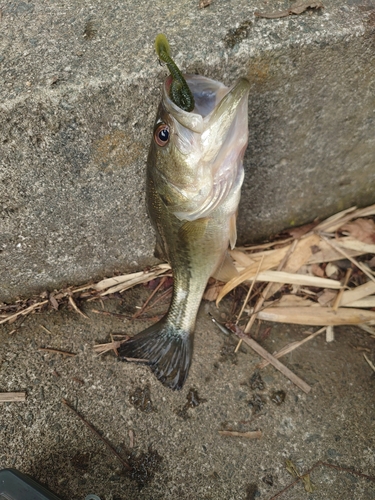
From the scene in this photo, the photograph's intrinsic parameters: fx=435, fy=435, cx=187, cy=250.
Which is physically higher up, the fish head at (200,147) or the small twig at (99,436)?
the fish head at (200,147)

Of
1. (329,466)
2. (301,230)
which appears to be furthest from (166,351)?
(301,230)

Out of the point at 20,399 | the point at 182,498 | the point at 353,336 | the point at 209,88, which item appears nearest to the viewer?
the point at 209,88

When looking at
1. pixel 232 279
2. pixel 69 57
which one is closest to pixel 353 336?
pixel 232 279

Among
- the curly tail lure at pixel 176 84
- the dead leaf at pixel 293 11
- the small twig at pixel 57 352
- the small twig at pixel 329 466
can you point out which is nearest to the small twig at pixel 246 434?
the small twig at pixel 329 466

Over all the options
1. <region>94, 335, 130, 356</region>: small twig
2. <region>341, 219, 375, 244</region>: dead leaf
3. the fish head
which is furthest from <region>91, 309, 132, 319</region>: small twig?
<region>341, 219, 375, 244</region>: dead leaf

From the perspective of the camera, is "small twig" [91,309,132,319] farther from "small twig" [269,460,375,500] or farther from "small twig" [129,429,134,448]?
"small twig" [269,460,375,500]

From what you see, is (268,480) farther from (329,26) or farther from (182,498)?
(329,26)

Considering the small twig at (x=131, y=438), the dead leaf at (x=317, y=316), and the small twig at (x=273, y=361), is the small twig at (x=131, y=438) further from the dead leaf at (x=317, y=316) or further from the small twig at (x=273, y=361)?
the dead leaf at (x=317, y=316)
